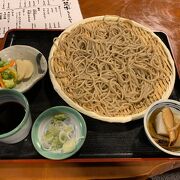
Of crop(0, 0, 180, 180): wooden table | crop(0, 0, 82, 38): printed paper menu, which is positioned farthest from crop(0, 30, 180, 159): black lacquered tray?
crop(0, 0, 82, 38): printed paper menu

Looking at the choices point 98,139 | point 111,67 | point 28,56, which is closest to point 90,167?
point 98,139

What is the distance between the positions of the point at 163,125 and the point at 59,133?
15.8 inches

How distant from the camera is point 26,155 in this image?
3.41 feet

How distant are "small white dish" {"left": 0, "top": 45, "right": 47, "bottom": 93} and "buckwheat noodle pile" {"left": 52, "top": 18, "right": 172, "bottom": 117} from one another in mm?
57

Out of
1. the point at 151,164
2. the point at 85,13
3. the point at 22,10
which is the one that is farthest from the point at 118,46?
the point at 22,10

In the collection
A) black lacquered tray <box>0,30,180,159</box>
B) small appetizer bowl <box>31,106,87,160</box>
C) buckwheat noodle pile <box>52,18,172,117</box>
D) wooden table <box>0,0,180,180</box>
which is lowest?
wooden table <box>0,0,180,180</box>

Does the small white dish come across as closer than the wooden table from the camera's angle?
No

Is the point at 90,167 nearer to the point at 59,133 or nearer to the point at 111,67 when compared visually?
the point at 59,133

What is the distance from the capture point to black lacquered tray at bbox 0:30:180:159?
3.45ft

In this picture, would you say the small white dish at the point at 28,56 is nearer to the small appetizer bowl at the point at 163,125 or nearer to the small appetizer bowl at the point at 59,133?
the small appetizer bowl at the point at 59,133

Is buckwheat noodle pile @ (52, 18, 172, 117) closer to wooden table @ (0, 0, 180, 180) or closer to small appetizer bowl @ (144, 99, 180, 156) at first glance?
small appetizer bowl @ (144, 99, 180, 156)

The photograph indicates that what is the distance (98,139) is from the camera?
110 cm

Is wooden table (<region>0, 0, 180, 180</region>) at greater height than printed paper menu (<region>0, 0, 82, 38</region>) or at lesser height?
lesser

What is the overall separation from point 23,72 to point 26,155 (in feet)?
1.18
